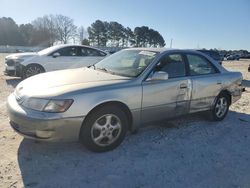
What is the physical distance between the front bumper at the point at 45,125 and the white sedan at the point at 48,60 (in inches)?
274

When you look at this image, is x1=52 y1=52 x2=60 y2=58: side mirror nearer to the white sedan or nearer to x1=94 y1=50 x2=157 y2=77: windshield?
the white sedan

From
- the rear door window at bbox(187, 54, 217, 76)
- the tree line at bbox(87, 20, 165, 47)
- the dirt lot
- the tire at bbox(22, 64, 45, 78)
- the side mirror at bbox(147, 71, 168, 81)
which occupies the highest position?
the tree line at bbox(87, 20, 165, 47)

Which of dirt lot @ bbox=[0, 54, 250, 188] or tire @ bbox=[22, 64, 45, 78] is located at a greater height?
tire @ bbox=[22, 64, 45, 78]

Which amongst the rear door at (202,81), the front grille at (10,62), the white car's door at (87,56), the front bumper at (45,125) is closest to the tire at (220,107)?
the rear door at (202,81)

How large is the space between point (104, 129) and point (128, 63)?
145 centimetres

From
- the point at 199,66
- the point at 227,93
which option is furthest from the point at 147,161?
the point at 227,93

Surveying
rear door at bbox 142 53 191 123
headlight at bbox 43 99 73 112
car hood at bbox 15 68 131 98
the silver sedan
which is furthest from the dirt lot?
car hood at bbox 15 68 131 98

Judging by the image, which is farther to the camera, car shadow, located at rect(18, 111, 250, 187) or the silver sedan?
the silver sedan

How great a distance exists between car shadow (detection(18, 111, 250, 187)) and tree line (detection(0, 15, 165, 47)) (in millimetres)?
60700

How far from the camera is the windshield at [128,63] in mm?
4910

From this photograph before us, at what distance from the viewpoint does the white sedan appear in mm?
10711

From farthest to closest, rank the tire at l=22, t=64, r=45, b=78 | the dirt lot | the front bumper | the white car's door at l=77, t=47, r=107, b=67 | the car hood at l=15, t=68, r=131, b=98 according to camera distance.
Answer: the white car's door at l=77, t=47, r=107, b=67 → the tire at l=22, t=64, r=45, b=78 → the car hood at l=15, t=68, r=131, b=98 → the front bumper → the dirt lot

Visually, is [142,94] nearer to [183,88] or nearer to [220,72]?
[183,88]

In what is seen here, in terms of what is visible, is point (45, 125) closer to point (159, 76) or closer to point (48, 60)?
point (159, 76)
